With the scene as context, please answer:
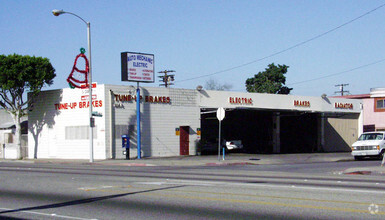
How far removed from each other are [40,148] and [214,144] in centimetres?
1670

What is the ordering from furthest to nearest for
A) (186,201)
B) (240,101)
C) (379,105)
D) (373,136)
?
(379,105) < (240,101) < (373,136) < (186,201)

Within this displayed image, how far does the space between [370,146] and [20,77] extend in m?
24.7

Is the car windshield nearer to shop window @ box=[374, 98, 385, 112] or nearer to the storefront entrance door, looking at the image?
the storefront entrance door

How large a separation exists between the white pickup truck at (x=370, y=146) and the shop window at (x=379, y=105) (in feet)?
87.0

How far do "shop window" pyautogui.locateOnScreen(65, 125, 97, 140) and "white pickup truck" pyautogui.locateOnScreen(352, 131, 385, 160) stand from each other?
18424 mm

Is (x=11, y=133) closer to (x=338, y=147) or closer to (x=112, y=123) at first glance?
(x=112, y=123)

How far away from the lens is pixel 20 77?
116 feet

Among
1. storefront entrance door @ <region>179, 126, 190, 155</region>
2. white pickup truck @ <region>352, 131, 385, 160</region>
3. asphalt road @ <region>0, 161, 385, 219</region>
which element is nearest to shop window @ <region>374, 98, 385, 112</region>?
white pickup truck @ <region>352, 131, 385, 160</region>

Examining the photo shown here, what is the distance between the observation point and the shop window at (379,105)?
5791cm

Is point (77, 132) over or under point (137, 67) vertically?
under

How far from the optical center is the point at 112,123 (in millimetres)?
35031

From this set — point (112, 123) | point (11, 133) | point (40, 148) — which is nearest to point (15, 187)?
point (112, 123)

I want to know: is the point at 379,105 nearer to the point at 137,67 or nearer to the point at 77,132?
the point at 137,67

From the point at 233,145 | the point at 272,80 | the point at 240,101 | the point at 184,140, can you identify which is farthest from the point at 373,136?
the point at 272,80
